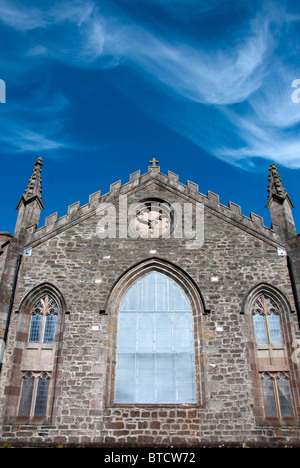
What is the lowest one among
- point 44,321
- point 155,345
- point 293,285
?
point 155,345

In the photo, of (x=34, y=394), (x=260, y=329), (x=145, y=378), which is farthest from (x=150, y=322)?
(x=34, y=394)

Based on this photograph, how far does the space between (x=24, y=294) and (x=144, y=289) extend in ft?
14.2

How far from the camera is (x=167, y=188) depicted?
16.8 metres

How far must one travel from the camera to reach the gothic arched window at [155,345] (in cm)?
1300

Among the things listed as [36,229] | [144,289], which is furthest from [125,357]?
[36,229]

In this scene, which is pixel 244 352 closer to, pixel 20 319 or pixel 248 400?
pixel 248 400

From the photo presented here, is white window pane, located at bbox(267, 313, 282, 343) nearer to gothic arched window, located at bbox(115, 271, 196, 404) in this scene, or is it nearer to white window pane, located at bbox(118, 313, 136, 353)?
gothic arched window, located at bbox(115, 271, 196, 404)

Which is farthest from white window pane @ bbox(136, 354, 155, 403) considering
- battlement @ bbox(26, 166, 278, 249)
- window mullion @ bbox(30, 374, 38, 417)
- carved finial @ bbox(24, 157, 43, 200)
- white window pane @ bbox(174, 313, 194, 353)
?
carved finial @ bbox(24, 157, 43, 200)

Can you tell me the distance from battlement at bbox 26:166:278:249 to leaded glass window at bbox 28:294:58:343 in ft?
8.14

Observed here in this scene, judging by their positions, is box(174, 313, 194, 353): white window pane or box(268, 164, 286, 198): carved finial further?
box(268, 164, 286, 198): carved finial

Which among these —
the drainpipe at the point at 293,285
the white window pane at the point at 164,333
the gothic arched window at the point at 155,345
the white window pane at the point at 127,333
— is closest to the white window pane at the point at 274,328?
the drainpipe at the point at 293,285

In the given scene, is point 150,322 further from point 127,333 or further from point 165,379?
point 165,379

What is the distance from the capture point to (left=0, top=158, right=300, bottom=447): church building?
12273 mm

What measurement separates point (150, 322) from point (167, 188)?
579 centimetres
